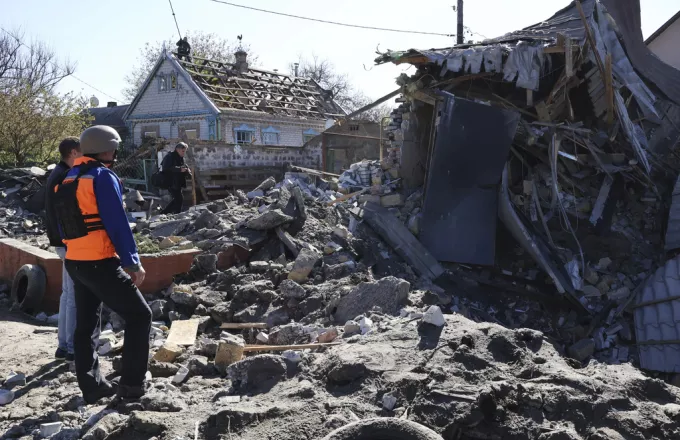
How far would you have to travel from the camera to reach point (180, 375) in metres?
4.24

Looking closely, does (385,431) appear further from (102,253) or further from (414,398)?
(102,253)

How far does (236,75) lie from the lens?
1021 inches

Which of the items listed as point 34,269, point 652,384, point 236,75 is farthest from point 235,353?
point 236,75

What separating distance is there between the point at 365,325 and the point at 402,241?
4.82 metres

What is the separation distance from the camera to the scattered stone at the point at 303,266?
7.02 meters

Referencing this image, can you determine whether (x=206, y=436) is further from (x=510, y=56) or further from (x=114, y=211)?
(x=510, y=56)

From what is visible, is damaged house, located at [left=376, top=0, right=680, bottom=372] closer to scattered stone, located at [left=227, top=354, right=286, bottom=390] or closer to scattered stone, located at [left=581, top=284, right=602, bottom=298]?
scattered stone, located at [left=581, top=284, right=602, bottom=298]

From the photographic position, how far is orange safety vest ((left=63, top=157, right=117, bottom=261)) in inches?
143

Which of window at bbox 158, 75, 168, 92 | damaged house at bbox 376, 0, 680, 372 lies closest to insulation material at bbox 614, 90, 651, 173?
damaged house at bbox 376, 0, 680, 372

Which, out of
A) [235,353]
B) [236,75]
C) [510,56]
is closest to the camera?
[235,353]

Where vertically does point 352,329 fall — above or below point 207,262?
below

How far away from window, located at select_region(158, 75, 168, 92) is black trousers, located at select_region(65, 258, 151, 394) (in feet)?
80.0

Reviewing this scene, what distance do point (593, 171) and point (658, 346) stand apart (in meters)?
3.48

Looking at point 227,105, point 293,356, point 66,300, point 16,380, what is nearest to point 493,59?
point 293,356
